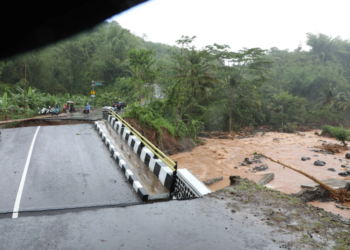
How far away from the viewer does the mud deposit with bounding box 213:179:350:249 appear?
3.35 meters

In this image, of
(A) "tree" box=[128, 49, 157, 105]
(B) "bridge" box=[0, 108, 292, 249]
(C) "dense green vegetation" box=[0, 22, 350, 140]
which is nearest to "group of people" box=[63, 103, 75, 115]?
(C) "dense green vegetation" box=[0, 22, 350, 140]

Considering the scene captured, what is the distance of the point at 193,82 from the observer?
29.4m

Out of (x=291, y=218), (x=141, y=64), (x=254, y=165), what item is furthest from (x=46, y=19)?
(x=141, y=64)

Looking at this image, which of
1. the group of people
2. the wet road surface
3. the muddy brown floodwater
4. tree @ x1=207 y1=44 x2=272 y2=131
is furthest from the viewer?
tree @ x1=207 y1=44 x2=272 y2=131

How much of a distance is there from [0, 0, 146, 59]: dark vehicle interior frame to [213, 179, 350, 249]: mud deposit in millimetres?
3493

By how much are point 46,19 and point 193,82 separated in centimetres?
2593

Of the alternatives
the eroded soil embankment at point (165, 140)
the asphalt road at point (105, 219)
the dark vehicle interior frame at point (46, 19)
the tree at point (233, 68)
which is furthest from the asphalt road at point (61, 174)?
the tree at point (233, 68)

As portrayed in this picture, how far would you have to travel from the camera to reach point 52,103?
2731cm

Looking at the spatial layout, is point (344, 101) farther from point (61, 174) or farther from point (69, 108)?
point (61, 174)

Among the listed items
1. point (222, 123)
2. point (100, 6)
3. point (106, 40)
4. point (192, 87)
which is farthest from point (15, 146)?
point (106, 40)

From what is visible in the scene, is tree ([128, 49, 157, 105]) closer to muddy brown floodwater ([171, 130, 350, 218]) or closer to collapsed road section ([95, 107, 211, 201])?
muddy brown floodwater ([171, 130, 350, 218])

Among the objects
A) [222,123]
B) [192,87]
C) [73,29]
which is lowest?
[222,123]

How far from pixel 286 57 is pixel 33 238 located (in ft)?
225

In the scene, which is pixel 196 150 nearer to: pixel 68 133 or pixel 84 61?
pixel 68 133
